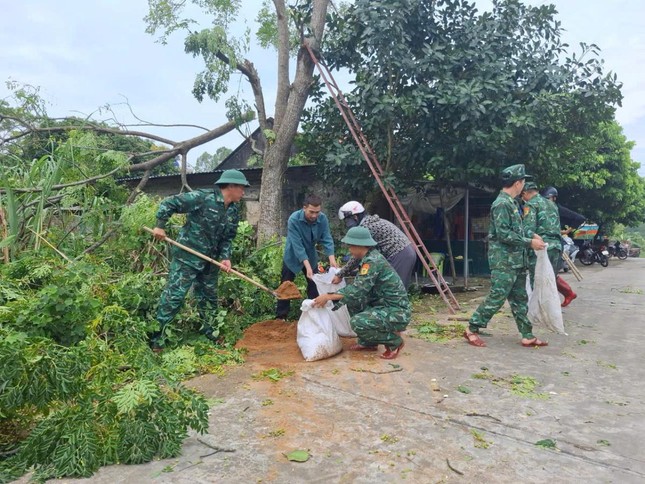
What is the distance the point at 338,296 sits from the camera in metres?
4.26

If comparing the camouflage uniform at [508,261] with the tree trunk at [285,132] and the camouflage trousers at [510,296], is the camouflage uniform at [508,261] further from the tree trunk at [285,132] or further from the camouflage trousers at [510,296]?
the tree trunk at [285,132]

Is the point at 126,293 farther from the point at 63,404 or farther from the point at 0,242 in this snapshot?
the point at 63,404

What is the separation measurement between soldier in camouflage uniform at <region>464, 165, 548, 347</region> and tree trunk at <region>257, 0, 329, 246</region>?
4403 mm

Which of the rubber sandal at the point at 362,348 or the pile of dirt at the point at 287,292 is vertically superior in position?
the pile of dirt at the point at 287,292

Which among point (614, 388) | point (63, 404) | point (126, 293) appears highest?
point (126, 293)

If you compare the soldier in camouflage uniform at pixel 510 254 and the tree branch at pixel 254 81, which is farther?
the tree branch at pixel 254 81

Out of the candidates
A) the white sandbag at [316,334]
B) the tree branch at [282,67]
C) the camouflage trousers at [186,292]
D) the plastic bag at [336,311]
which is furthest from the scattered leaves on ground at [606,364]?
the tree branch at [282,67]

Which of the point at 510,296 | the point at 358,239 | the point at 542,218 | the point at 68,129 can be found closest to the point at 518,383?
the point at 510,296

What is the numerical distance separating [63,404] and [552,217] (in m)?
5.35

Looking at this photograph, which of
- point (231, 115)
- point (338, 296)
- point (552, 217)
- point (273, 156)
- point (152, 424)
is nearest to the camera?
point (152, 424)

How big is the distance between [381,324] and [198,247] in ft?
6.40

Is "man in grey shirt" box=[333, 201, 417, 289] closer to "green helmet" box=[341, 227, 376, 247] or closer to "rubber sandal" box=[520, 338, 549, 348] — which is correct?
"green helmet" box=[341, 227, 376, 247]

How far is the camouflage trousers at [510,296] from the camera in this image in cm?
482

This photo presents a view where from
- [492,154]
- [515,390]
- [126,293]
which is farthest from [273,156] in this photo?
[515,390]
